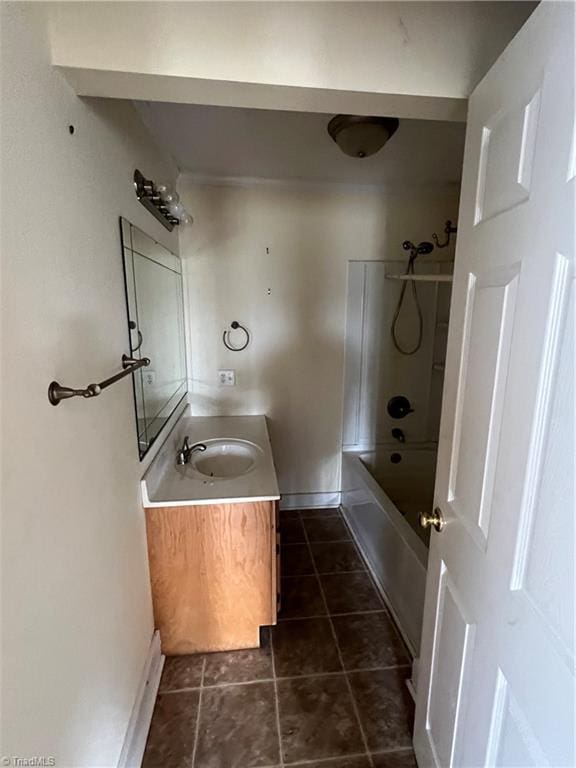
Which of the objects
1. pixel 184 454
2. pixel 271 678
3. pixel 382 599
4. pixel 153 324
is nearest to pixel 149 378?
pixel 153 324

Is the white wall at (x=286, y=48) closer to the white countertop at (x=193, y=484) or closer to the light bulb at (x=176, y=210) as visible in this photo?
the light bulb at (x=176, y=210)

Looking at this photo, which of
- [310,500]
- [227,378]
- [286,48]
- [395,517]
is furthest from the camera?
[310,500]

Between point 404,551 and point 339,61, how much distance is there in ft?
6.07

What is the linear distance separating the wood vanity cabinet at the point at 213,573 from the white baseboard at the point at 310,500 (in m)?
1.19

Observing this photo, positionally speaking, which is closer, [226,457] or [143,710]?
[143,710]

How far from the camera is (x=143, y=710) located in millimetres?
1386

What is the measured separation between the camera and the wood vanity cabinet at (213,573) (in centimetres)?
158

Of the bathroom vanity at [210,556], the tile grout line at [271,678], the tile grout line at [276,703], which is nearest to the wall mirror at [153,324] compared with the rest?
the bathroom vanity at [210,556]

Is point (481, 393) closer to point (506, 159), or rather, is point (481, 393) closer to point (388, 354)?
point (506, 159)

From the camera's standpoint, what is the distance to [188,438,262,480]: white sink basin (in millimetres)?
2070

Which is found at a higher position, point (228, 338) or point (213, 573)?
point (228, 338)

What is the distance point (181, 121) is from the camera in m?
1.58

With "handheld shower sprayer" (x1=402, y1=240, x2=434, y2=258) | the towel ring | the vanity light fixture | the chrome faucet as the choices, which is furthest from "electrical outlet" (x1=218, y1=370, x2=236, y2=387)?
"handheld shower sprayer" (x1=402, y1=240, x2=434, y2=258)

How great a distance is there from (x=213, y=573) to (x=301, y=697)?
1.95 feet
